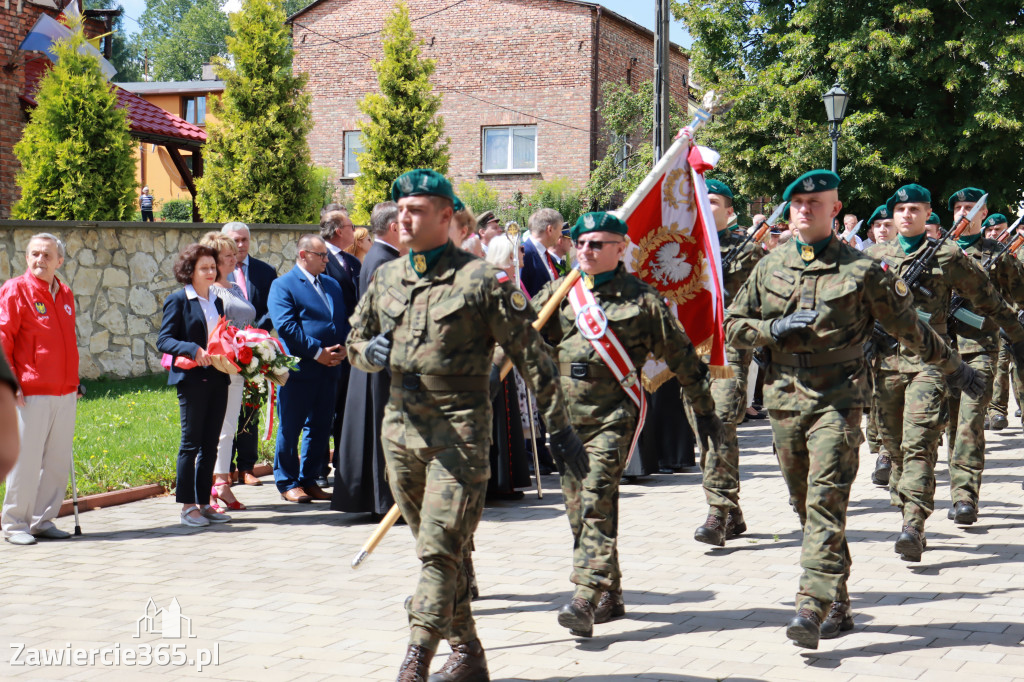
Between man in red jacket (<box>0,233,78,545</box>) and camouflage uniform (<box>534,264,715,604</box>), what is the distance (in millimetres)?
4061

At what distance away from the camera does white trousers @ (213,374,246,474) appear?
9.55 metres

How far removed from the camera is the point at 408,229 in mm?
5082

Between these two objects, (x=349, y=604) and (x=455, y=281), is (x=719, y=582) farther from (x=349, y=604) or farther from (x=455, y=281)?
(x=455, y=281)

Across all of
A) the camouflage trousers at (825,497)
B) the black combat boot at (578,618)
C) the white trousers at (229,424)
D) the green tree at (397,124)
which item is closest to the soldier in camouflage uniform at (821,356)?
the camouflage trousers at (825,497)

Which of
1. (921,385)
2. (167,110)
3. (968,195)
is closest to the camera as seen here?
(921,385)

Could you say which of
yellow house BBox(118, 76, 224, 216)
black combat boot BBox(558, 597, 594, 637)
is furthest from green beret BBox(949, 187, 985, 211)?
yellow house BBox(118, 76, 224, 216)

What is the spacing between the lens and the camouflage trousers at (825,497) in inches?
224

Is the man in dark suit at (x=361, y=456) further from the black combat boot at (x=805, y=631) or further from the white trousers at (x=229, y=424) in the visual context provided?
the black combat boot at (x=805, y=631)

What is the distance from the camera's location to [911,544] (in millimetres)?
7391

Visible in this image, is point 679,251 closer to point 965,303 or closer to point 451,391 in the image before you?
point 451,391

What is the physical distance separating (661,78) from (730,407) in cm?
1312

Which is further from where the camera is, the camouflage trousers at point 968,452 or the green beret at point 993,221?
the green beret at point 993,221

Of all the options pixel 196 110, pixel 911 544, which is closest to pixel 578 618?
pixel 911 544

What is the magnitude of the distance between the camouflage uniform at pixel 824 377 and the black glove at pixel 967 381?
0.67 meters
